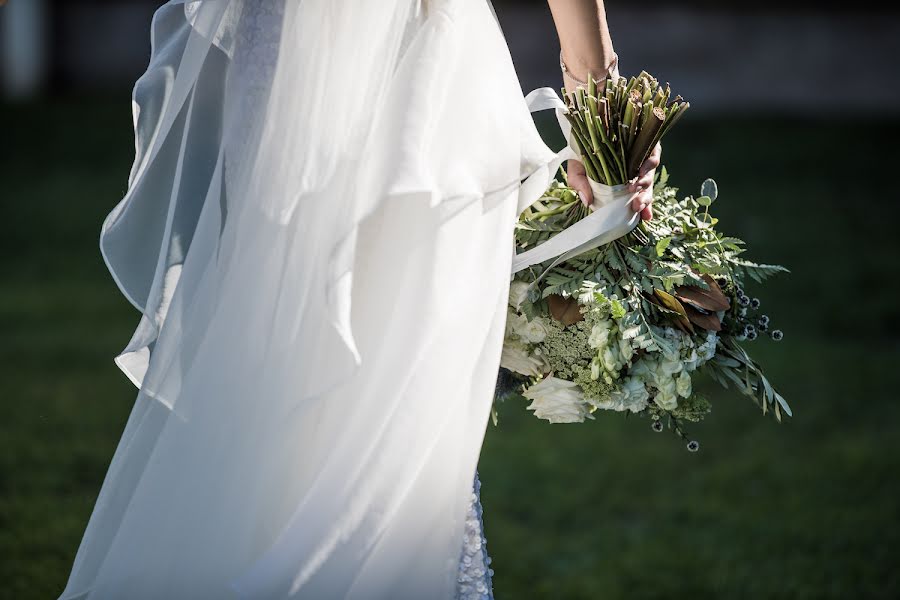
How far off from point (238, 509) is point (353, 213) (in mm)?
571

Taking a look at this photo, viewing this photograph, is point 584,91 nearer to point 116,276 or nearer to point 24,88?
point 116,276

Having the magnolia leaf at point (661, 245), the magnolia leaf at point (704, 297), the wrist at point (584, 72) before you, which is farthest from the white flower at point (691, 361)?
the wrist at point (584, 72)

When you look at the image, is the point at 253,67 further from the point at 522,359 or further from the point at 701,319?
the point at 701,319

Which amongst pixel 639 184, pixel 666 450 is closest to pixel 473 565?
pixel 639 184

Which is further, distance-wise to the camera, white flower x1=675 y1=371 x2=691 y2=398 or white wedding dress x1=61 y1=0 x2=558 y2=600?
white flower x1=675 y1=371 x2=691 y2=398

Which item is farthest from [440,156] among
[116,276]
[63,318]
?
[63,318]

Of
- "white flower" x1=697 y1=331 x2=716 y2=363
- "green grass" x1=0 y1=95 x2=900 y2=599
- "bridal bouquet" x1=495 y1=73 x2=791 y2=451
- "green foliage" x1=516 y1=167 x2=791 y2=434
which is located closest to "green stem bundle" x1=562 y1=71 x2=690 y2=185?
"bridal bouquet" x1=495 y1=73 x2=791 y2=451

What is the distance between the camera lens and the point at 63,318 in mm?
6832

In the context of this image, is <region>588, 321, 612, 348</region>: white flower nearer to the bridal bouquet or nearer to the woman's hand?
the bridal bouquet

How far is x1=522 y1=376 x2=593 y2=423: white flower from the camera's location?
7.34 feet

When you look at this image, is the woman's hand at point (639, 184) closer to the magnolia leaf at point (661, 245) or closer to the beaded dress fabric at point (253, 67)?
the magnolia leaf at point (661, 245)

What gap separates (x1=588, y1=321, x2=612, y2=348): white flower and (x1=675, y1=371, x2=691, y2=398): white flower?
17 cm

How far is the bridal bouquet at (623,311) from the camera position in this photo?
2.18 meters

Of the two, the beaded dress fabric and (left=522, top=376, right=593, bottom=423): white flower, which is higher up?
the beaded dress fabric
